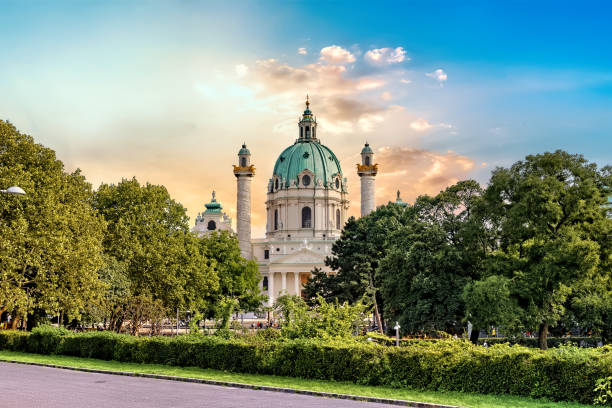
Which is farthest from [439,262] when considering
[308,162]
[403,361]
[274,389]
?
[308,162]

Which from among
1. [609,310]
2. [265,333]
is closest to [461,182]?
[609,310]

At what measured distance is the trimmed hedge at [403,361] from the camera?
19.1 m

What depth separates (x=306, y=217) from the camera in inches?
5025

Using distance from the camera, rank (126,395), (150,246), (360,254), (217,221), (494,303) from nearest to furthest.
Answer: (126,395) < (494,303) < (150,246) < (360,254) < (217,221)

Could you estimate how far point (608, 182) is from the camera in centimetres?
3831

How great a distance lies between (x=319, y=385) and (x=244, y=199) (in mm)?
93720

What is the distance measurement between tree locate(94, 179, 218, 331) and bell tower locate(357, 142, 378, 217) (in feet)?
215

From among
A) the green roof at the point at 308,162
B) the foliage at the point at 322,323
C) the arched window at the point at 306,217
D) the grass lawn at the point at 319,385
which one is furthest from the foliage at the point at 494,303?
the green roof at the point at 308,162

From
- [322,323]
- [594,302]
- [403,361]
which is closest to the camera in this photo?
[403,361]

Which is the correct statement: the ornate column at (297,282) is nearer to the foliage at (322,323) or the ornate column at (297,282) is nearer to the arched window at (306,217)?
the arched window at (306,217)

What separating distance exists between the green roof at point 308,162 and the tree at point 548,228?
8994 cm

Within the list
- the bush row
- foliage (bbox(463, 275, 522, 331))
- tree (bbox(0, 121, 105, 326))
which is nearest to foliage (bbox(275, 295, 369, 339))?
foliage (bbox(463, 275, 522, 331))

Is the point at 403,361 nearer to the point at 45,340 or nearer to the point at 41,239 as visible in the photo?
the point at 45,340

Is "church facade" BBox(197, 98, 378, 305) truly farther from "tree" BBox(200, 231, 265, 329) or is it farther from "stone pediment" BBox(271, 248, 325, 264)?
"tree" BBox(200, 231, 265, 329)
